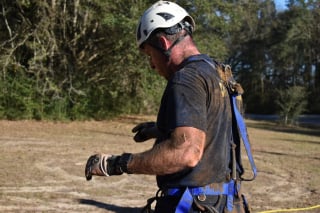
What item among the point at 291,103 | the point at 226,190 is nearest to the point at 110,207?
the point at 226,190

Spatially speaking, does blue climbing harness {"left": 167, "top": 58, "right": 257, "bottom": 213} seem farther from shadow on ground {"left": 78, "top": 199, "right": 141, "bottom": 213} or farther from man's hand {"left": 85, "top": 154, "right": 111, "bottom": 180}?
shadow on ground {"left": 78, "top": 199, "right": 141, "bottom": 213}

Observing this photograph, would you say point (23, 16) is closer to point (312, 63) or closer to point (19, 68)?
point (19, 68)

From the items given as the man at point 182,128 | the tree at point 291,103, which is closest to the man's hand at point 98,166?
the man at point 182,128

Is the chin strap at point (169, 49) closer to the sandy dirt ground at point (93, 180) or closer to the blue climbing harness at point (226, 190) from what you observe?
the blue climbing harness at point (226, 190)

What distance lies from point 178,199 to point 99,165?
0.41 meters

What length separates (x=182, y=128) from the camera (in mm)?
2230

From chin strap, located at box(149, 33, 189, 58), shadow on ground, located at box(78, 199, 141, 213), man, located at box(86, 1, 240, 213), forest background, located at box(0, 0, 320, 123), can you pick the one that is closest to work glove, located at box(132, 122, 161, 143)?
man, located at box(86, 1, 240, 213)

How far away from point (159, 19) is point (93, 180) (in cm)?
717

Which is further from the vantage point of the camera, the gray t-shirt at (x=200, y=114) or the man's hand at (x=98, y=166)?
the man's hand at (x=98, y=166)

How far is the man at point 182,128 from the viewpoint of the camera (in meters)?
2.24

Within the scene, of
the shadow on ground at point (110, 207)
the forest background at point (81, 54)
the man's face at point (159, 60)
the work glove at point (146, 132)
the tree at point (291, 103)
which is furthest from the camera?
the tree at point (291, 103)

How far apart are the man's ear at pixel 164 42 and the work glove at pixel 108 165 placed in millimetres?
546

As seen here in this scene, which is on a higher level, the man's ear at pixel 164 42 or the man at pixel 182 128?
the man's ear at pixel 164 42

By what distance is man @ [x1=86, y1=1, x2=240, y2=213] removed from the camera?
88.3 inches
